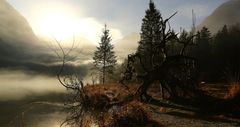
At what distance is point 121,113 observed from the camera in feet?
53.8

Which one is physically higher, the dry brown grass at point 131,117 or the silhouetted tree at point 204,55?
the silhouetted tree at point 204,55

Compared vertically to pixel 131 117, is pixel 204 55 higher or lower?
higher

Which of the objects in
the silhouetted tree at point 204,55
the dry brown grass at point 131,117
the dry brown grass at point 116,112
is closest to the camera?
the dry brown grass at point 116,112

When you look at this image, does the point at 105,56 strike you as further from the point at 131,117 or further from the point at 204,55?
the point at 131,117

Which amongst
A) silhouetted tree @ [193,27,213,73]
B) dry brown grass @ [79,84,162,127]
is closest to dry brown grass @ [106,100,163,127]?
dry brown grass @ [79,84,162,127]

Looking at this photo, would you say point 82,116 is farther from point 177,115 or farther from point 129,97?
point 177,115

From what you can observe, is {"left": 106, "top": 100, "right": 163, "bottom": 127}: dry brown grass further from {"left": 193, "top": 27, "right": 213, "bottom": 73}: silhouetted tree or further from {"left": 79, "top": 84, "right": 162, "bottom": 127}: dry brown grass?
{"left": 193, "top": 27, "right": 213, "bottom": 73}: silhouetted tree

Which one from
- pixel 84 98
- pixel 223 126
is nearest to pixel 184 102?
pixel 223 126

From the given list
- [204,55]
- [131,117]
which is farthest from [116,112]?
[204,55]

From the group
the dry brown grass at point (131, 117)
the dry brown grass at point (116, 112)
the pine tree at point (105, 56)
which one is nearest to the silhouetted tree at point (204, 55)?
the pine tree at point (105, 56)

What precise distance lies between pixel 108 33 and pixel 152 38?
46.9 feet

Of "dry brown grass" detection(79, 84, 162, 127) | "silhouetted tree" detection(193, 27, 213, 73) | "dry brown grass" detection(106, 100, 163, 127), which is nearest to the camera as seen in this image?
"dry brown grass" detection(79, 84, 162, 127)

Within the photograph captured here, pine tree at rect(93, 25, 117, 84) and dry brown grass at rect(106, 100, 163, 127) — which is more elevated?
pine tree at rect(93, 25, 117, 84)

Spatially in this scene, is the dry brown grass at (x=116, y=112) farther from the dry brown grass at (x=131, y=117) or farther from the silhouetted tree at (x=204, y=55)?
the silhouetted tree at (x=204, y=55)
